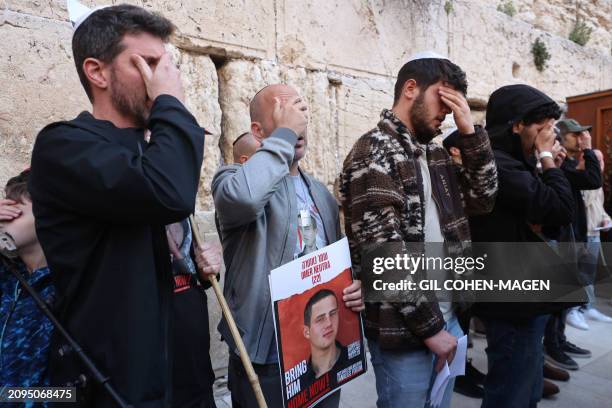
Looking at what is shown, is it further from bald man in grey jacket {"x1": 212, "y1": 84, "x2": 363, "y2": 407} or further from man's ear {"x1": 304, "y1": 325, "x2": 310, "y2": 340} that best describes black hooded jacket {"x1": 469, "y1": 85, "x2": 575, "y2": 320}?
man's ear {"x1": 304, "y1": 325, "x2": 310, "y2": 340}

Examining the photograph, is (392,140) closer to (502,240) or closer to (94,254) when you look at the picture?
(502,240)

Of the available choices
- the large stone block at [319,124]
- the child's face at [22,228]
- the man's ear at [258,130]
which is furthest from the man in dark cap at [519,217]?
the child's face at [22,228]

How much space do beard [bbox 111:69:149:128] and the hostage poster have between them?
1.88 ft

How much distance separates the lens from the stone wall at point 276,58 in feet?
7.02

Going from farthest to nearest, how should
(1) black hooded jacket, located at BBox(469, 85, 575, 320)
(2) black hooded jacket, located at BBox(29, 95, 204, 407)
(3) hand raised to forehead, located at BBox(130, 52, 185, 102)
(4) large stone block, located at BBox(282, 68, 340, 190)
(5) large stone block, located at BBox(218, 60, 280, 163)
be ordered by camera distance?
1. (4) large stone block, located at BBox(282, 68, 340, 190)
2. (5) large stone block, located at BBox(218, 60, 280, 163)
3. (1) black hooded jacket, located at BBox(469, 85, 575, 320)
4. (3) hand raised to forehead, located at BBox(130, 52, 185, 102)
5. (2) black hooded jacket, located at BBox(29, 95, 204, 407)

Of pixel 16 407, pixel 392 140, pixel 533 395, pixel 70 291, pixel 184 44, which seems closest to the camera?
pixel 70 291

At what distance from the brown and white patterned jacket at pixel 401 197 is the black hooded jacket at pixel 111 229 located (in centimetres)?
70

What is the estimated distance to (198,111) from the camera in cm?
272

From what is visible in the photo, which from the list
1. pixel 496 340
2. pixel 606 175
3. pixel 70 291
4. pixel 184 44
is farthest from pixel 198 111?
pixel 606 175

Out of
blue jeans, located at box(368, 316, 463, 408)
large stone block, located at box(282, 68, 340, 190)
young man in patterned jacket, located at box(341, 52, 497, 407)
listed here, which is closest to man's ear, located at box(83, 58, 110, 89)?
young man in patterned jacket, located at box(341, 52, 497, 407)

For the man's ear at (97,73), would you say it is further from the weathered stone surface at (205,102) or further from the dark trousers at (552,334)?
the dark trousers at (552,334)

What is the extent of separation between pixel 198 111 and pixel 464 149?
5.58 ft

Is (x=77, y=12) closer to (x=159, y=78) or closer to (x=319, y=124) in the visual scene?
(x=159, y=78)

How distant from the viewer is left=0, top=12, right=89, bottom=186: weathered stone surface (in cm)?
207
